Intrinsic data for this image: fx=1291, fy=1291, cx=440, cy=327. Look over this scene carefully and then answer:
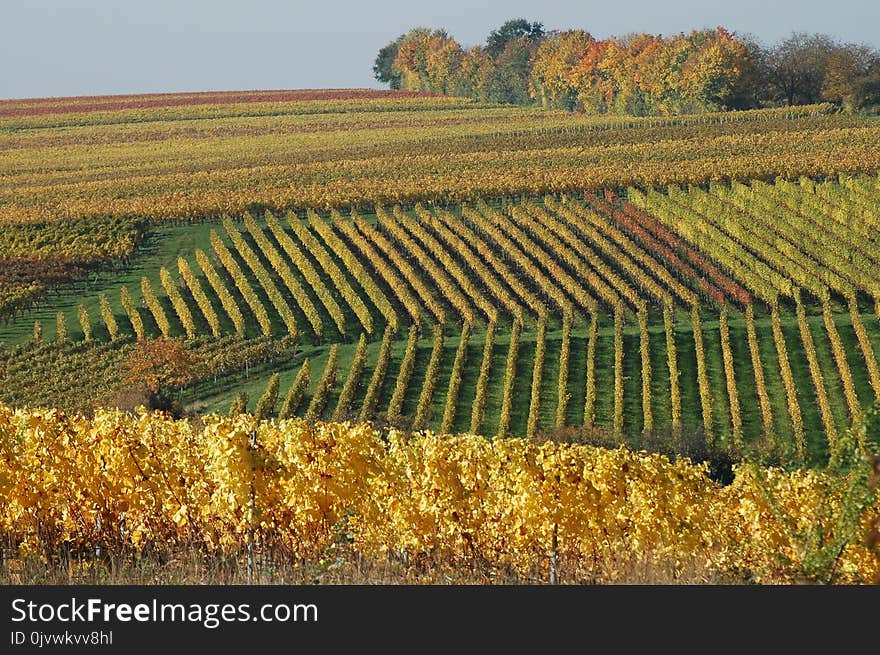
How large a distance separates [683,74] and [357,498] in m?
125

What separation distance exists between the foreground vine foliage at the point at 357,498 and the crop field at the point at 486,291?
37.8ft

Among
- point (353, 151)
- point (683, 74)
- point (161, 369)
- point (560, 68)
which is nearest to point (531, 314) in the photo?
point (161, 369)

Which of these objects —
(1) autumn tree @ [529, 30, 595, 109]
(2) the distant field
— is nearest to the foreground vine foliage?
(2) the distant field

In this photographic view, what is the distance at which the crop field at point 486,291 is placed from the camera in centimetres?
5103

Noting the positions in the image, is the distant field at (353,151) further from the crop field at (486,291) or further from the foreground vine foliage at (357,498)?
the foreground vine foliage at (357,498)

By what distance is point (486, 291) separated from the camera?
64875 millimetres

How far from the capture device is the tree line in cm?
Answer: 13575

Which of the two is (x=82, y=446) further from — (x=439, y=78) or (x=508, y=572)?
(x=439, y=78)

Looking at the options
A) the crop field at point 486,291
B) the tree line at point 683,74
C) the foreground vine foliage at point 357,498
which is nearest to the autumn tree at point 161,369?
the crop field at point 486,291

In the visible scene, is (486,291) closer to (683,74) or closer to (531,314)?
(531,314)

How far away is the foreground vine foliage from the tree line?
116 m

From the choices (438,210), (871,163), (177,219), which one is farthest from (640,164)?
(177,219)

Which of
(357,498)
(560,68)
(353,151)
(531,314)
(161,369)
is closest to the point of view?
(357,498)

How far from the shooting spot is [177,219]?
274ft
